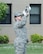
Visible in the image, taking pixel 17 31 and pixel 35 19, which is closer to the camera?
pixel 17 31

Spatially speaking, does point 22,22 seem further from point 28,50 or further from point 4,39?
point 4,39

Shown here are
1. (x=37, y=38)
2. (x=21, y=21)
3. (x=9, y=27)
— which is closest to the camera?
(x=21, y=21)

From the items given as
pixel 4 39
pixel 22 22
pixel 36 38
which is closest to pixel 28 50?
pixel 4 39

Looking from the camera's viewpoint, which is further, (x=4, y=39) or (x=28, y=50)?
(x=4, y=39)

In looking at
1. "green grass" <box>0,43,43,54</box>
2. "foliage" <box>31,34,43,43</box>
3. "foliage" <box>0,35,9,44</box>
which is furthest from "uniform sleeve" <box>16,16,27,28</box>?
"foliage" <box>31,34,43,43</box>

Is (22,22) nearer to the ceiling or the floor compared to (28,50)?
nearer to the ceiling

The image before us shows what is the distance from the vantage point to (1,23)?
106 feet

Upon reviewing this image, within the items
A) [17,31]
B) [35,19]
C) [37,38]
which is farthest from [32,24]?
[17,31]

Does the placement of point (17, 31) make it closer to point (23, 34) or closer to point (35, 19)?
point (23, 34)

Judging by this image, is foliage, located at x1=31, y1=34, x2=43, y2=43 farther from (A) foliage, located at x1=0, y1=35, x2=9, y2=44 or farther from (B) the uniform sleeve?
(B) the uniform sleeve

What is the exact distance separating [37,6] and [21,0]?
66.0 inches

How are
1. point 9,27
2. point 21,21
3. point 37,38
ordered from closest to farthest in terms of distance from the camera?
point 21,21 < point 37,38 < point 9,27

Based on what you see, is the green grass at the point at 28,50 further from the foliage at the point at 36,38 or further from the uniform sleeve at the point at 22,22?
the uniform sleeve at the point at 22,22

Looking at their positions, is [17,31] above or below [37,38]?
above
